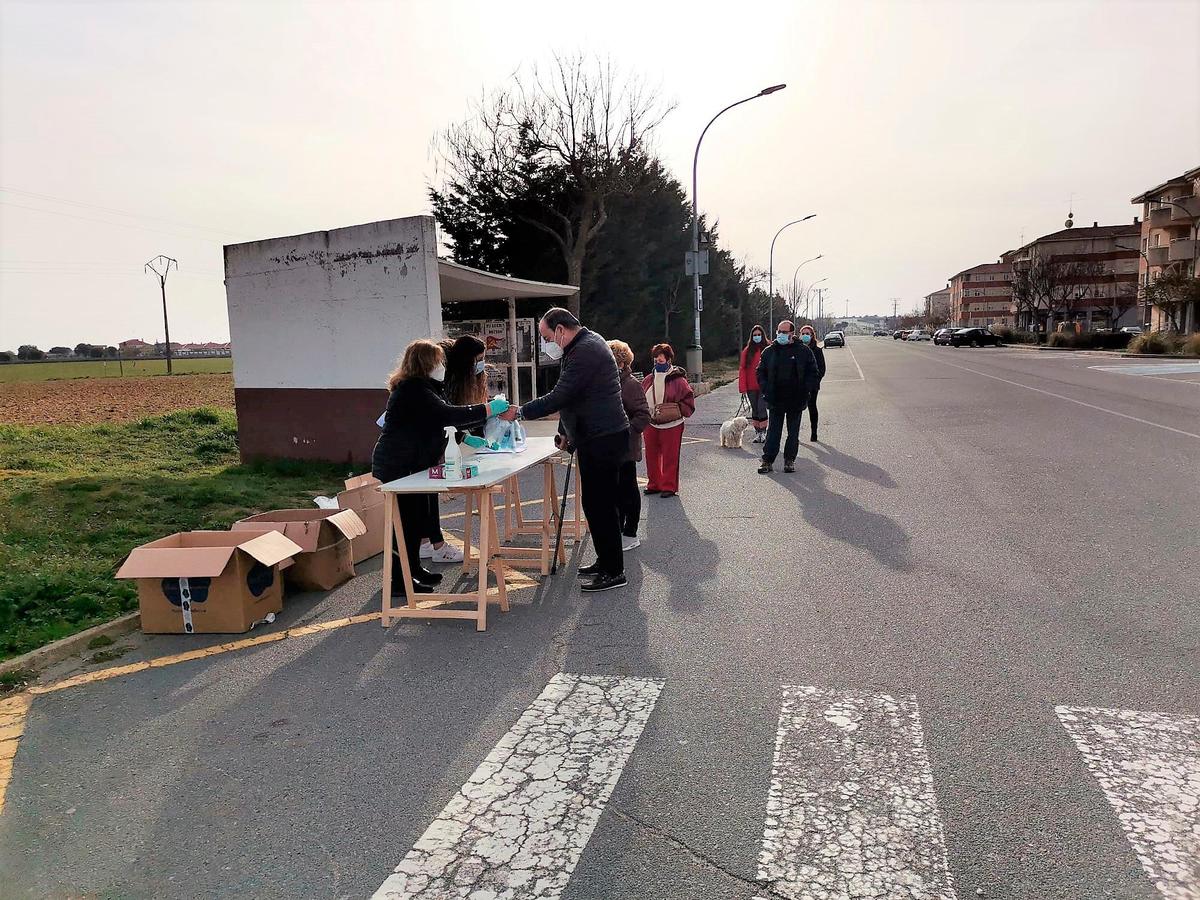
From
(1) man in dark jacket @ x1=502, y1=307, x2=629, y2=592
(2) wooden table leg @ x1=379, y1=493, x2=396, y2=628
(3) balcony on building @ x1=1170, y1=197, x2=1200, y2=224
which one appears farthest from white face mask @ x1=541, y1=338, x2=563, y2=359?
(3) balcony on building @ x1=1170, y1=197, x2=1200, y2=224

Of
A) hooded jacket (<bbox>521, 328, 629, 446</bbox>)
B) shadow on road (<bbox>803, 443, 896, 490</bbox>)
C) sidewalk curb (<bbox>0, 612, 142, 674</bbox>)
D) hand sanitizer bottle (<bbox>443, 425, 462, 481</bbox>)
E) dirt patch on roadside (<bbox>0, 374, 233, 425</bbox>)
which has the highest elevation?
hooded jacket (<bbox>521, 328, 629, 446</bbox>)

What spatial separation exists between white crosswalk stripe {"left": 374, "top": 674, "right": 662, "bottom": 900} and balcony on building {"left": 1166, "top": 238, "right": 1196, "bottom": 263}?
7368 cm

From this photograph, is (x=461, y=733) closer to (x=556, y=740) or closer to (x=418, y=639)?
(x=556, y=740)

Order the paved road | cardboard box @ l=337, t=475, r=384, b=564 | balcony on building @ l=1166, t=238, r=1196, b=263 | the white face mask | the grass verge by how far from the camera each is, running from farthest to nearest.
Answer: balcony on building @ l=1166, t=238, r=1196, b=263, cardboard box @ l=337, t=475, r=384, b=564, the white face mask, the grass verge, the paved road

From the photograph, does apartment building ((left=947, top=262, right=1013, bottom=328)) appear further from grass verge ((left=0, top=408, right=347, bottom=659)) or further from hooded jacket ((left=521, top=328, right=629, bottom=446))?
hooded jacket ((left=521, top=328, right=629, bottom=446))

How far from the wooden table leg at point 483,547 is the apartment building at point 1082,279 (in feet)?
280

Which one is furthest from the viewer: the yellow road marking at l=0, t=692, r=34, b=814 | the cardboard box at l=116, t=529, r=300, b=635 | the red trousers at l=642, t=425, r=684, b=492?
the red trousers at l=642, t=425, r=684, b=492

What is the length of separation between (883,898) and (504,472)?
383cm

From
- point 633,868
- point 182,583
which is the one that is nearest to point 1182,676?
point 633,868

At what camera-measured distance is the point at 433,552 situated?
7242 millimetres

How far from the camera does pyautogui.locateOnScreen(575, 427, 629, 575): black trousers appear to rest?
611 centimetres

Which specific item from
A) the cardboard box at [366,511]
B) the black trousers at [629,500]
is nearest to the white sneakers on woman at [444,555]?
the cardboard box at [366,511]

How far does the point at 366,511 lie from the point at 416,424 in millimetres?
1313

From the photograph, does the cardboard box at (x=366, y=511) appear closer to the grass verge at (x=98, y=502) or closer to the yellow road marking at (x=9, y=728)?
the grass verge at (x=98, y=502)
